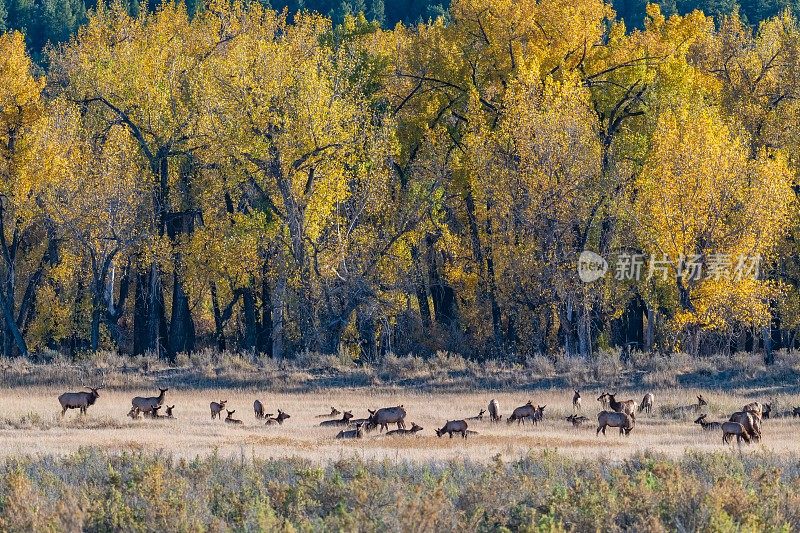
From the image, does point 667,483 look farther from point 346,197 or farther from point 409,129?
point 409,129

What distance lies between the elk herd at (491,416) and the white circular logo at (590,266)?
1117 cm

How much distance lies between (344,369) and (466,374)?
351 cm

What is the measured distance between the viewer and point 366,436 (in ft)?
72.5

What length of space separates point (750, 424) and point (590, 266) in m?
18.9

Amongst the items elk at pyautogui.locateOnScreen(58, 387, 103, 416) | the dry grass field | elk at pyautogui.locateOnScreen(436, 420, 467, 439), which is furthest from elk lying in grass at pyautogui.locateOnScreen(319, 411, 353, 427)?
elk at pyautogui.locateOnScreen(58, 387, 103, 416)

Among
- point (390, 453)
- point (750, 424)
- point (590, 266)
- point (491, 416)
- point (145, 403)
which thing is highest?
point (590, 266)

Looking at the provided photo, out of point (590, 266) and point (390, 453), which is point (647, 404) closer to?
point (390, 453)

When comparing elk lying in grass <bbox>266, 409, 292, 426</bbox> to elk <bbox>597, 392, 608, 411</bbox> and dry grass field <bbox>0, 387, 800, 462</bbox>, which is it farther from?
elk <bbox>597, 392, 608, 411</bbox>

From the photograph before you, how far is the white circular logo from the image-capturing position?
1551 inches

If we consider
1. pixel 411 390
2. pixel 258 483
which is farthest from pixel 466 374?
pixel 258 483

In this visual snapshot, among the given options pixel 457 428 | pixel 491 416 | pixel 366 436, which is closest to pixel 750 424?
pixel 457 428

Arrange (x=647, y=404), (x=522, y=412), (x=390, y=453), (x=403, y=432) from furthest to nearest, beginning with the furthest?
1. (x=647, y=404)
2. (x=522, y=412)
3. (x=403, y=432)
4. (x=390, y=453)

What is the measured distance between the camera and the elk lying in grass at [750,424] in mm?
21109

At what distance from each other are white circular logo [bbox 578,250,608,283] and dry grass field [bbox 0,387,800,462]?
8.57 m
